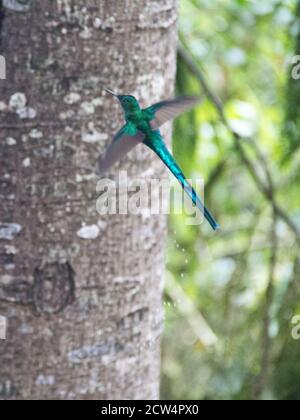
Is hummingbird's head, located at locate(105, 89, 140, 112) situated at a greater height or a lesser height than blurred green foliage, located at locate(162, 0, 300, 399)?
lesser

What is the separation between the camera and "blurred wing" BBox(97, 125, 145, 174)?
117 centimetres

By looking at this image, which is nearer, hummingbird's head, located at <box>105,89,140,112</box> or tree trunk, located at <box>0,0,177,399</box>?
hummingbird's head, located at <box>105,89,140,112</box>

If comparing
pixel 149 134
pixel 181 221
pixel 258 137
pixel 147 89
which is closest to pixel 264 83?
pixel 258 137

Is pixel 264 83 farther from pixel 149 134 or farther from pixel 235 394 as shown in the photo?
pixel 149 134

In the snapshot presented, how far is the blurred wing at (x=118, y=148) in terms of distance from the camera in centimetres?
117

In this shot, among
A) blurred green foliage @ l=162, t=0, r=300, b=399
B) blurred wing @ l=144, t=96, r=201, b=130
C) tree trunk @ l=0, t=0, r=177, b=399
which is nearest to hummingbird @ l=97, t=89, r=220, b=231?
blurred wing @ l=144, t=96, r=201, b=130

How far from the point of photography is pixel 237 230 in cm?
258

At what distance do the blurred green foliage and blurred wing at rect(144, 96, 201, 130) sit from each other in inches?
29.4

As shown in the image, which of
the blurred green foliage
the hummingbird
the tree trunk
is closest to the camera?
the hummingbird

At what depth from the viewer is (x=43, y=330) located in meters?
1.45

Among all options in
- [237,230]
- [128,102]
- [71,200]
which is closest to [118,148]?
[128,102]

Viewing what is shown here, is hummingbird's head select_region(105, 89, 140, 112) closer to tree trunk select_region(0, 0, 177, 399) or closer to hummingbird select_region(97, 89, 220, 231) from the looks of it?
hummingbird select_region(97, 89, 220, 231)

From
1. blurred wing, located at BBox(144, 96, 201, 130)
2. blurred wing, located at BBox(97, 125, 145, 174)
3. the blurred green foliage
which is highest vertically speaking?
the blurred green foliage

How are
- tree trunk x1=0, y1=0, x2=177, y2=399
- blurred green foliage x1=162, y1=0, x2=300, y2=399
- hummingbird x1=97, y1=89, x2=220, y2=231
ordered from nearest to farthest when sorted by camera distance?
hummingbird x1=97, y1=89, x2=220, y2=231
tree trunk x1=0, y1=0, x2=177, y2=399
blurred green foliage x1=162, y1=0, x2=300, y2=399
